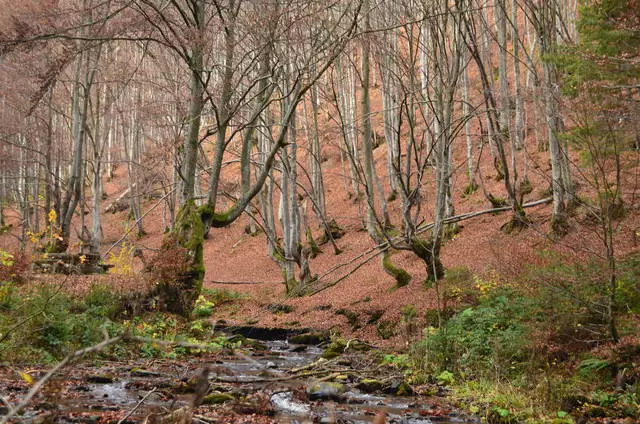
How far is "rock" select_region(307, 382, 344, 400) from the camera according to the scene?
6.65 meters

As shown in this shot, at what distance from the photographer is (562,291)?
684 centimetres

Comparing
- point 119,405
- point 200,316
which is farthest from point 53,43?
point 119,405

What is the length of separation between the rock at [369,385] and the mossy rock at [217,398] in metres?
2.05

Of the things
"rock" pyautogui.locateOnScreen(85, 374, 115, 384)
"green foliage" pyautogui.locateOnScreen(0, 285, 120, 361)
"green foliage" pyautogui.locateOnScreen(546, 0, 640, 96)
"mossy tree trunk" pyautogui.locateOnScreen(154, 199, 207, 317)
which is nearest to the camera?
"rock" pyautogui.locateOnScreen(85, 374, 115, 384)

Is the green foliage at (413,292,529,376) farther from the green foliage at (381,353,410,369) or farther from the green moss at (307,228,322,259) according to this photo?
the green moss at (307,228,322,259)

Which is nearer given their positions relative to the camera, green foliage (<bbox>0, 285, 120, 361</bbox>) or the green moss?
green foliage (<bbox>0, 285, 120, 361</bbox>)

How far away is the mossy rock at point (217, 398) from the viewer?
5730 mm

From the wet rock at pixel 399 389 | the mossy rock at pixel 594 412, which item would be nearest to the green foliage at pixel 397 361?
the wet rock at pixel 399 389

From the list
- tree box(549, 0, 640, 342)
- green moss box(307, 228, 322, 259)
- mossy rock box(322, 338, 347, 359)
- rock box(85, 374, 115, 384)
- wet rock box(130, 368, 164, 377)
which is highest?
tree box(549, 0, 640, 342)

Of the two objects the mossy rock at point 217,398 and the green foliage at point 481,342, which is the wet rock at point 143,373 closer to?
the mossy rock at point 217,398

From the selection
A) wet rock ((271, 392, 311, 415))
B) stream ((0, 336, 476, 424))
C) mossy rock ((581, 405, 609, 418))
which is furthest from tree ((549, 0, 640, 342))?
wet rock ((271, 392, 311, 415))

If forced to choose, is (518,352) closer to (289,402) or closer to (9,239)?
(289,402)

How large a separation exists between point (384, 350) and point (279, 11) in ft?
21.7

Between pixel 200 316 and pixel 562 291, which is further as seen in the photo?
pixel 200 316
